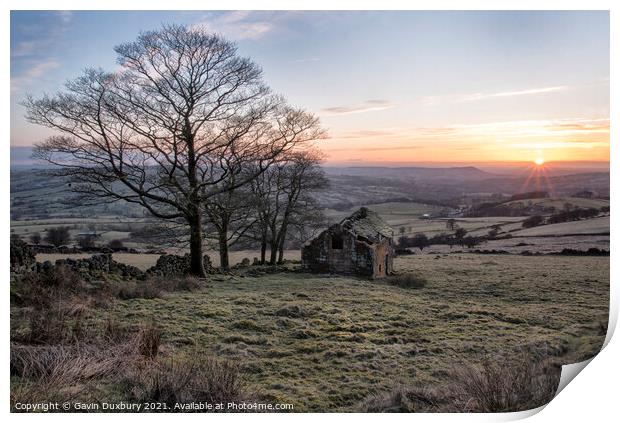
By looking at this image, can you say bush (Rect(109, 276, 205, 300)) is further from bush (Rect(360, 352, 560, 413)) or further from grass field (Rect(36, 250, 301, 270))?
bush (Rect(360, 352, 560, 413))

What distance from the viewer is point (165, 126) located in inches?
348

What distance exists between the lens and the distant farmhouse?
13.0 metres

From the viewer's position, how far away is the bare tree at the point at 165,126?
7547mm

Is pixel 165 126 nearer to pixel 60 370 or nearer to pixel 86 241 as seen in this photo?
pixel 86 241

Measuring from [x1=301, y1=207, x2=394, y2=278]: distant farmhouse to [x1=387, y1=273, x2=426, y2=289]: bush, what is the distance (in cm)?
106

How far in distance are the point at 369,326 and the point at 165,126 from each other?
5.23 m

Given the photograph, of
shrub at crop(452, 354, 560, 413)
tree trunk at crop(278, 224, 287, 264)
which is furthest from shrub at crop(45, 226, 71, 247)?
tree trunk at crop(278, 224, 287, 264)

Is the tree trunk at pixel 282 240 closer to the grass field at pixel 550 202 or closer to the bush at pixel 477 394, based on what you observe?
the grass field at pixel 550 202

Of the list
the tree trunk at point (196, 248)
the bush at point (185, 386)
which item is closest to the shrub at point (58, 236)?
the tree trunk at point (196, 248)

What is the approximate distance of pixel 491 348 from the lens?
6.52 metres

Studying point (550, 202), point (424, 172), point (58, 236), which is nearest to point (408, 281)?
point (424, 172)

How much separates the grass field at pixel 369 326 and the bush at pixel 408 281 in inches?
41.4
